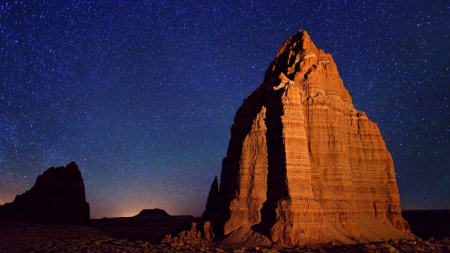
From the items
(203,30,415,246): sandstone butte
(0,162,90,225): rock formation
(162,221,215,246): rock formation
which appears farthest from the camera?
(0,162,90,225): rock formation

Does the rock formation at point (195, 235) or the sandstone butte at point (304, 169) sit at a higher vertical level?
the sandstone butte at point (304, 169)

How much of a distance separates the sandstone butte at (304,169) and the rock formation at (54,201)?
52493 millimetres

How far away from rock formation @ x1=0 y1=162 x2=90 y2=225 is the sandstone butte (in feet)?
172

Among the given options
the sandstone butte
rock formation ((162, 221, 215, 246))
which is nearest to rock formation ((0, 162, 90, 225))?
rock formation ((162, 221, 215, 246))

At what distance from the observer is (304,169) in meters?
36.7

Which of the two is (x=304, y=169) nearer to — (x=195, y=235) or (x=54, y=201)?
(x=195, y=235)

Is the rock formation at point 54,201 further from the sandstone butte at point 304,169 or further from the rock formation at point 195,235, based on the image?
the sandstone butte at point 304,169

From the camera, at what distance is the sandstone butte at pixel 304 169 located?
35375 millimetres

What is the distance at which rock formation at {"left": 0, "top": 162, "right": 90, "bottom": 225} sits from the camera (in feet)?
273

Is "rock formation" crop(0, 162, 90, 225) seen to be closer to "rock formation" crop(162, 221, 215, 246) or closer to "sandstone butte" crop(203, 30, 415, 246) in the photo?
"rock formation" crop(162, 221, 215, 246)

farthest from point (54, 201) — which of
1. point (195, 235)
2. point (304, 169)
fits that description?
point (304, 169)

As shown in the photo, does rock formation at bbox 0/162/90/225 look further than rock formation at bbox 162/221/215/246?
Yes

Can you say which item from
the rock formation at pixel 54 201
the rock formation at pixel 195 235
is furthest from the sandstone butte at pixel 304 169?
the rock formation at pixel 54 201

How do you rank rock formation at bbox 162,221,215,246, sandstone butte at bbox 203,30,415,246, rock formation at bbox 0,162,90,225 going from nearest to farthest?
1. sandstone butte at bbox 203,30,415,246
2. rock formation at bbox 162,221,215,246
3. rock formation at bbox 0,162,90,225
